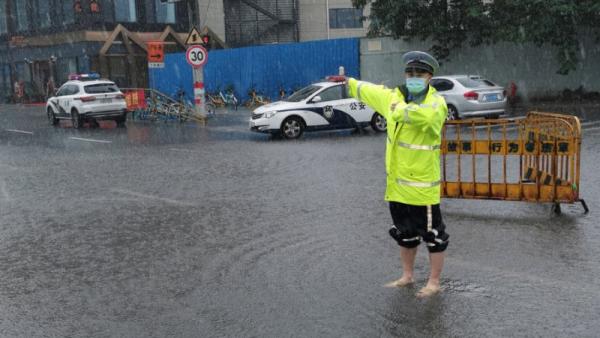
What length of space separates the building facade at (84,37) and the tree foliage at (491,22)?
14.7m

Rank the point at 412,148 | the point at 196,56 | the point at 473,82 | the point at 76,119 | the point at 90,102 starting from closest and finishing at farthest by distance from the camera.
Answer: the point at 412,148 < the point at 473,82 < the point at 196,56 < the point at 90,102 < the point at 76,119

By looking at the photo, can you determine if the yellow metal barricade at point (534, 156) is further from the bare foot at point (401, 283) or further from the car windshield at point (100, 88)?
the car windshield at point (100, 88)

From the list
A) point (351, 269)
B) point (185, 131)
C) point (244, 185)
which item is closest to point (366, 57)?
point (185, 131)

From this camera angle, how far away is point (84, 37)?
4056 cm

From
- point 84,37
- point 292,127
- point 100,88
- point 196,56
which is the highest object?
point 84,37

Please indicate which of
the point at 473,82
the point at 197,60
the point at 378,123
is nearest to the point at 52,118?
→ the point at 197,60

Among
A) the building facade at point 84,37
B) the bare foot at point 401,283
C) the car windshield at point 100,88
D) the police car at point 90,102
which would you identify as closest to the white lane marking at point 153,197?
the bare foot at point 401,283

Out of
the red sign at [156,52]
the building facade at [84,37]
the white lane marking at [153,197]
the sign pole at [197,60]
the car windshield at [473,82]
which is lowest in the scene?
the white lane marking at [153,197]

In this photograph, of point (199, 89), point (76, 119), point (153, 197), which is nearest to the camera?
point (153, 197)

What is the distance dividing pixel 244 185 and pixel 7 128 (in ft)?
56.0

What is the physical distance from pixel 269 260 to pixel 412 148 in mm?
1927

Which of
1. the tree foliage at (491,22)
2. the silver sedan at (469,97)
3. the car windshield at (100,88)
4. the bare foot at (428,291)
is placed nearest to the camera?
the bare foot at (428,291)

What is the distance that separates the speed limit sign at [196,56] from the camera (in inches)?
878

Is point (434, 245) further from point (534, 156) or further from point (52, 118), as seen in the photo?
point (52, 118)
